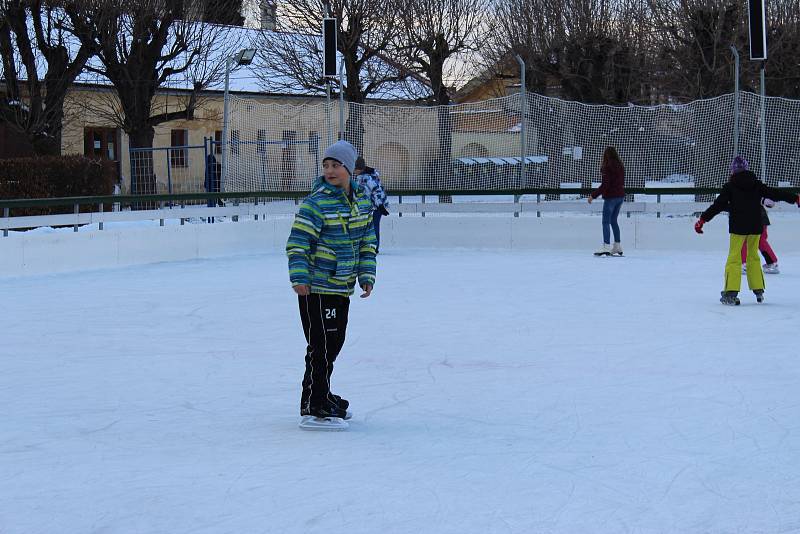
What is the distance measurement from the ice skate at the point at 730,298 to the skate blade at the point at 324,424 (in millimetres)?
5873

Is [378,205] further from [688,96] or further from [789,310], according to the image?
[688,96]

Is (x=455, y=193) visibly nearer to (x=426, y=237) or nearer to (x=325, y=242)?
(x=426, y=237)

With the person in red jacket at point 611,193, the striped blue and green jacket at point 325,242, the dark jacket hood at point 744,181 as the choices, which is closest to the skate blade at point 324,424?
the striped blue and green jacket at point 325,242

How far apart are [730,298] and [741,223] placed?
69 centimetres

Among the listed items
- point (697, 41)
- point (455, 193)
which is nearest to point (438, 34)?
point (697, 41)

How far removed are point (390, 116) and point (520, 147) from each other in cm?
225

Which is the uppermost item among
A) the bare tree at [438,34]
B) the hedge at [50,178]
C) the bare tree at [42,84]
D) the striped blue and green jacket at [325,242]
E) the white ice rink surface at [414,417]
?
the bare tree at [438,34]

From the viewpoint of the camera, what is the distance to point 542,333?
8734 mm

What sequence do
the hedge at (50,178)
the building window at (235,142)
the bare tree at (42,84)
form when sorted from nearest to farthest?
1. the building window at (235,142)
2. the hedge at (50,178)
3. the bare tree at (42,84)

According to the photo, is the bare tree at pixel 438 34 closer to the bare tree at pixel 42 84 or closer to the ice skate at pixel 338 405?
the bare tree at pixel 42 84

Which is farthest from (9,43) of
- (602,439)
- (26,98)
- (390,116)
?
(602,439)

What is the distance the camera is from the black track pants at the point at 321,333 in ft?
17.9

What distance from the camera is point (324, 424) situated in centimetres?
546

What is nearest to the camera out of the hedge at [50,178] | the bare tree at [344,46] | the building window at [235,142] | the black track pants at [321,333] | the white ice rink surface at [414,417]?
the white ice rink surface at [414,417]
